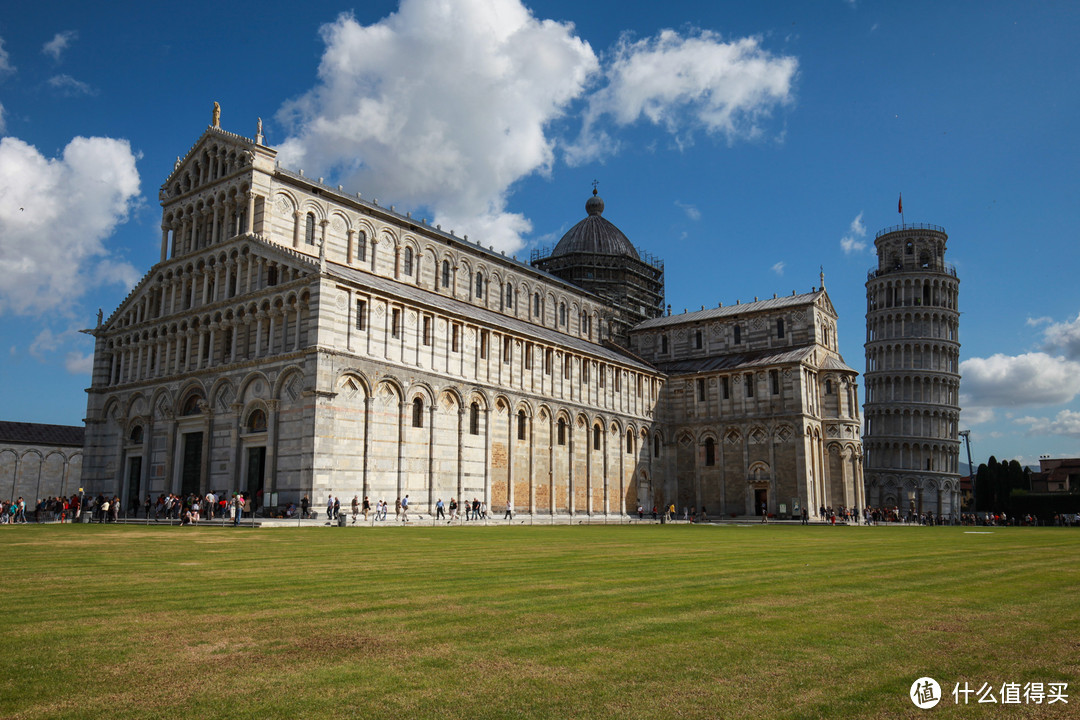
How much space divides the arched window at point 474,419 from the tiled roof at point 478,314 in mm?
5145

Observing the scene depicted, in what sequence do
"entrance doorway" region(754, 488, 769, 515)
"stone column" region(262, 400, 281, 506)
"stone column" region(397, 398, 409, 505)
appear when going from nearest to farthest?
"stone column" region(262, 400, 281, 506), "stone column" region(397, 398, 409, 505), "entrance doorway" region(754, 488, 769, 515)

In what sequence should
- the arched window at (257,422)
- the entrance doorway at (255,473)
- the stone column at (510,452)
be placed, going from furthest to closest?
the stone column at (510,452)
the arched window at (257,422)
the entrance doorway at (255,473)

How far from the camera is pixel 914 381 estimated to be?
294 feet

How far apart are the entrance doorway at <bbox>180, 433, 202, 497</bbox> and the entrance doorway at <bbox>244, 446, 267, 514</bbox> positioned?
442 centimetres

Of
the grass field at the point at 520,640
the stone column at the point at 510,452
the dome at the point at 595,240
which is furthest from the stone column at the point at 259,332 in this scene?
the dome at the point at 595,240

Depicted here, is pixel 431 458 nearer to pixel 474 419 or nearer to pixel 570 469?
pixel 474 419

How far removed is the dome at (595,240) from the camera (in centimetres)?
7812

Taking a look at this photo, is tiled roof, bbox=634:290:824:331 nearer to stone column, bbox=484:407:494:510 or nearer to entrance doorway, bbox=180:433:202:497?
stone column, bbox=484:407:494:510

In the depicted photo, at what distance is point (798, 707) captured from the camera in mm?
5672

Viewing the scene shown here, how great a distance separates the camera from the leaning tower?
88.2 metres

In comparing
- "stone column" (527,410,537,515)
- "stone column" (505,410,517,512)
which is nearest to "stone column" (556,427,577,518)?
"stone column" (527,410,537,515)

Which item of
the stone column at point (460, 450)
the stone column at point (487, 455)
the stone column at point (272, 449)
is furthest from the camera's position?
the stone column at point (487, 455)

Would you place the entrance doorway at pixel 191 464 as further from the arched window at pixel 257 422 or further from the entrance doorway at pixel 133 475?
the arched window at pixel 257 422

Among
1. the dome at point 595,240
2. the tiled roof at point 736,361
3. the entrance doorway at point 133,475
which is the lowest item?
the entrance doorway at point 133,475
